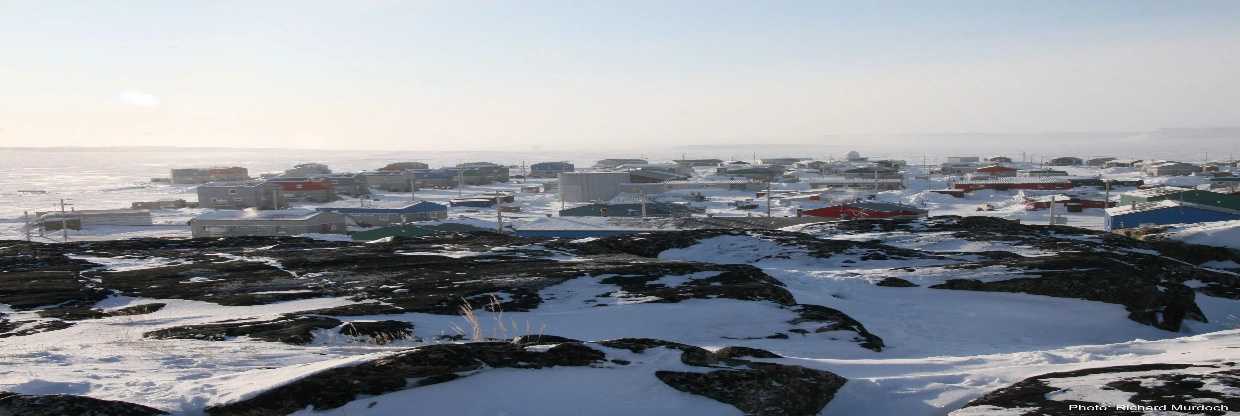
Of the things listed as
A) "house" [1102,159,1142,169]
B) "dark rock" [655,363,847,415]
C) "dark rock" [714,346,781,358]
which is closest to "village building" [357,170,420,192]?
"dark rock" [714,346,781,358]

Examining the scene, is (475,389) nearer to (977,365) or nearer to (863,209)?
(977,365)

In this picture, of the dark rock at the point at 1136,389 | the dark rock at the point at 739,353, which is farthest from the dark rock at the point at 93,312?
the dark rock at the point at 1136,389

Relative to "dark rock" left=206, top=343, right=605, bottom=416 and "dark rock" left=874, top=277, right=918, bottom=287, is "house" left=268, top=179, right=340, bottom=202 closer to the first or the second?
Result: "dark rock" left=874, top=277, right=918, bottom=287

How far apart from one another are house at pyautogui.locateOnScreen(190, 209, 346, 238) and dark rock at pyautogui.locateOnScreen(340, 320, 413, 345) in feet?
123

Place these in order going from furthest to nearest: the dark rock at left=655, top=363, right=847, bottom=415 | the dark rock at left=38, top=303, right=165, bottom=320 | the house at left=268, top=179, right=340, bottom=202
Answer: the house at left=268, top=179, right=340, bottom=202, the dark rock at left=38, top=303, right=165, bottom=320, the dark rock at left=655, top=363, right=847, bottom=415

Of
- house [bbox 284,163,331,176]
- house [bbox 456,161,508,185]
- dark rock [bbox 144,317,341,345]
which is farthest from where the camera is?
house [bbox 284,163,331,176]

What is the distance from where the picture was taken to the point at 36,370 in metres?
9.77

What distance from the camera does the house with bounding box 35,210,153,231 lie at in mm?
58188

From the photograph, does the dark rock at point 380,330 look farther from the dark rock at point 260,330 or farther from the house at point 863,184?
the house at point 863,184

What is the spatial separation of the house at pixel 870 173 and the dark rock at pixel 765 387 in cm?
9886

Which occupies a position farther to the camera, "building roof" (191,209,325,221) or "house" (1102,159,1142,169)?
"house" (1102,159,1142,169)

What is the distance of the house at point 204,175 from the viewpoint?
127 meters

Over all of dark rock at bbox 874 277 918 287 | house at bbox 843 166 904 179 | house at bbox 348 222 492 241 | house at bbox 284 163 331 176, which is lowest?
house at bbox 348 222 492 241

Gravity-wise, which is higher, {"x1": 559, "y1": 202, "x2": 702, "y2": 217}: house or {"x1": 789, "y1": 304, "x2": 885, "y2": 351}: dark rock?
{"x1": 789, "y1": 304, "x2": 885, "y2": 351}: dark rock
